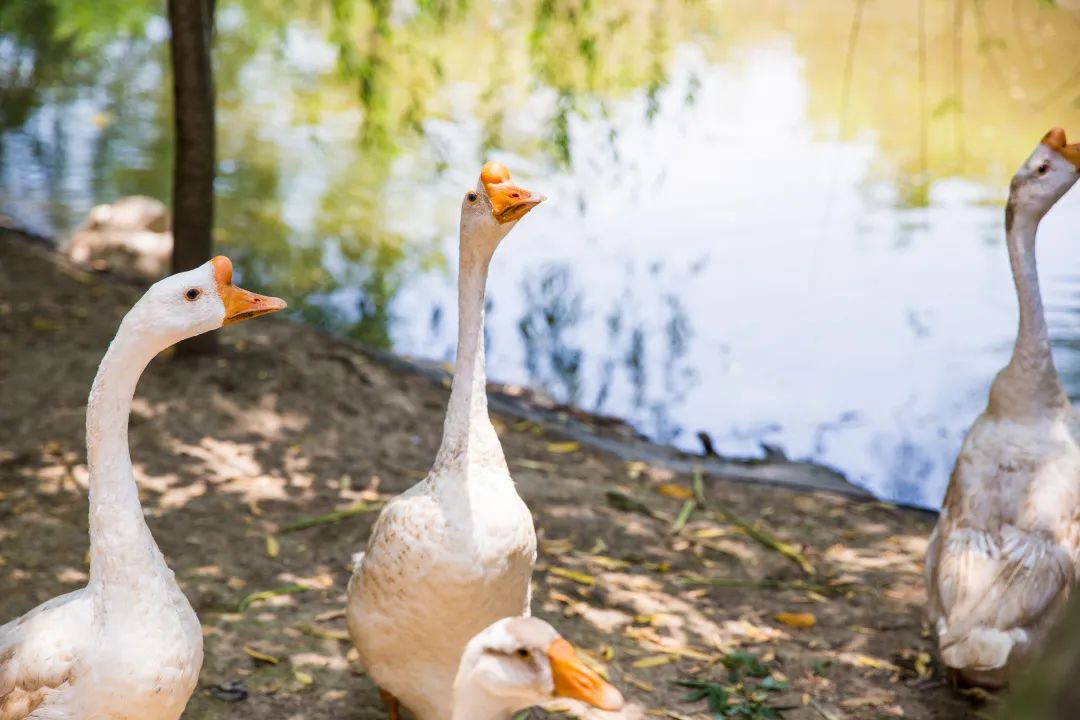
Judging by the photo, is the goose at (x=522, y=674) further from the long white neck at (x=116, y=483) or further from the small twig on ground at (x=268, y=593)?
the small twig on ground at (x=268, y=593)

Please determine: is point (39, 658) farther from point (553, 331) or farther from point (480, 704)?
point (553, 331)

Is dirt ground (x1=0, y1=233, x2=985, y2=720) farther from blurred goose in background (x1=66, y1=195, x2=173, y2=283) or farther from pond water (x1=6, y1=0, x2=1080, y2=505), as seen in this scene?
pond water (x1=6, y1=0, x2=1080, y2=505)

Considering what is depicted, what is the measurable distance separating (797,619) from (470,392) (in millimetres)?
2024

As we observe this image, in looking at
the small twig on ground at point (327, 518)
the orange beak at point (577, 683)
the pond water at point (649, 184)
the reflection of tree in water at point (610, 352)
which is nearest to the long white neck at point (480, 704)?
the orange beak at point (577, 683)

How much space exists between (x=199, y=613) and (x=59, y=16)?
11190 mm

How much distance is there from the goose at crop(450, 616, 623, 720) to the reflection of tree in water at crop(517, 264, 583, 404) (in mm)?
5036

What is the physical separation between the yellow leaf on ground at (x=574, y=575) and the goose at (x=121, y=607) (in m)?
2.24

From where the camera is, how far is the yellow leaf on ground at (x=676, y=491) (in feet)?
20.6

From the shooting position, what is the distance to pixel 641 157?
12.3 m

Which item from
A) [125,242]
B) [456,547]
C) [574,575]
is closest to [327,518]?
[574,575]

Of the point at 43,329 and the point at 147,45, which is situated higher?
the point at 147,45

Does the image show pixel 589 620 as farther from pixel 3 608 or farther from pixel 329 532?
pixel 3 608

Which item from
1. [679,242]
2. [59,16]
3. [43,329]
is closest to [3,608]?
[43,329]

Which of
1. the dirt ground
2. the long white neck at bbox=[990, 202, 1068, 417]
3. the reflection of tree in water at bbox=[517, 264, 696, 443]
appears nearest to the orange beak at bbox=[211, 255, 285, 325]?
the dirt ground
